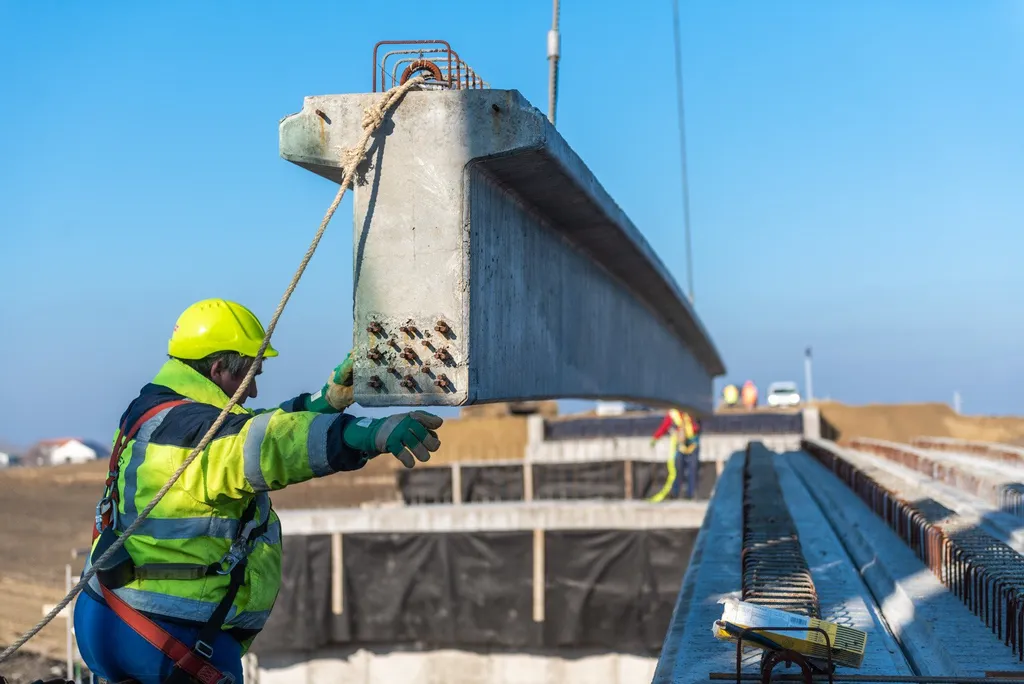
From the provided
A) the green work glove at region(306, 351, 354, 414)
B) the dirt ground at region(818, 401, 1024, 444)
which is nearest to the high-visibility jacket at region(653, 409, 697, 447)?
the green work glove at region(306, 351, 354, 414)

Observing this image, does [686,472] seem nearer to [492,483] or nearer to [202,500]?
[492,483]

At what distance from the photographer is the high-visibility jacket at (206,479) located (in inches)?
139

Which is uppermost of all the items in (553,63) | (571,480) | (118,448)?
(553,63)

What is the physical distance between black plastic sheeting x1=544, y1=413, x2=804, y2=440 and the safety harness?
1240 inches

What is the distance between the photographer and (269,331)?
4.15 metres

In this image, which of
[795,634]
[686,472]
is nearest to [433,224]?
[795,634]

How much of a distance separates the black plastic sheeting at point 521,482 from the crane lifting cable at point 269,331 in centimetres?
2180

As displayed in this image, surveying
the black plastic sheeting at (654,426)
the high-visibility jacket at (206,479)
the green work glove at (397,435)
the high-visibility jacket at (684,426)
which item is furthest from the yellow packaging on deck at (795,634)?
the black plastic sheeting at (654,426)

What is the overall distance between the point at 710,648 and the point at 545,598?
1229cm

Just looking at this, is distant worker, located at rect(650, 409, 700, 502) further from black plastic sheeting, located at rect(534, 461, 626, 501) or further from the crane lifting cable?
the crane lifting cable

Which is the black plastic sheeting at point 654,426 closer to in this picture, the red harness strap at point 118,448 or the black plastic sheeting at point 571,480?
the black plastic sheeting at point 571,480

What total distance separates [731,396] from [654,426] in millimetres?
17923

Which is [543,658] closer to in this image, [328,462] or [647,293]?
[647,293]

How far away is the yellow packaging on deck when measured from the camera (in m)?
3.98
